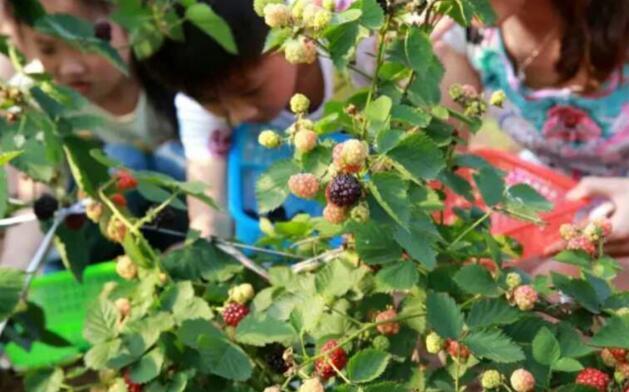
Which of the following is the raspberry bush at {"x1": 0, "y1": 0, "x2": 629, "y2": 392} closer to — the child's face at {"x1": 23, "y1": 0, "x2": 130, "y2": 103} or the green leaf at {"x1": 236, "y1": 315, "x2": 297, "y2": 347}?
the green leaf at {"x1": 236, "y1": 315, "x2": 297, "y2": 347}

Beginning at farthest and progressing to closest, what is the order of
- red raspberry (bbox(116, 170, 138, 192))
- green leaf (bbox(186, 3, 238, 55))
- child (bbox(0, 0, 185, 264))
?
child (bbox(0, 0, 185, 264)) → green leaf (bbox(186, 3, 238, 55)) → red raspberry (bbox(116, 170, 138, 192))

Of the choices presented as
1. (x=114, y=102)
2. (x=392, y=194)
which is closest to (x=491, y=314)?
(x=392, y=194)

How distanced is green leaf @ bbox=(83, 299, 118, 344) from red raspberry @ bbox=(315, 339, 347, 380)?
9.6 inches

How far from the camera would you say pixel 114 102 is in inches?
93.4

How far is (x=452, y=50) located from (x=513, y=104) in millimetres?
143

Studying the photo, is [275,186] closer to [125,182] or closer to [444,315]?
[444,315]

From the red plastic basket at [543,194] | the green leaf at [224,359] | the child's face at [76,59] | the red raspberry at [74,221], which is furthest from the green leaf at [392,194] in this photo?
the child's face at [76,59]

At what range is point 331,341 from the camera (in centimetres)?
81

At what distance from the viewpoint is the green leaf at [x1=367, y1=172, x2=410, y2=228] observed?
0.70 m

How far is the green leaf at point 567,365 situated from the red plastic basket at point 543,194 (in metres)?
0.86

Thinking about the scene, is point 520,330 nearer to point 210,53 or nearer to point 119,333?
point 119,333

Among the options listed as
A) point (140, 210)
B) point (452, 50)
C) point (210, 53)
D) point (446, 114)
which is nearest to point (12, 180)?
point (140, 210)

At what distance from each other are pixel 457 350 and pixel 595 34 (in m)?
1.08

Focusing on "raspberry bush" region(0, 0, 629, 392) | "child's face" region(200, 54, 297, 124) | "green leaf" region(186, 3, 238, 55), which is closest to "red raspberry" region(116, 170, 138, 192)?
"raspberry bush" region(0, 0, 629, 392)
